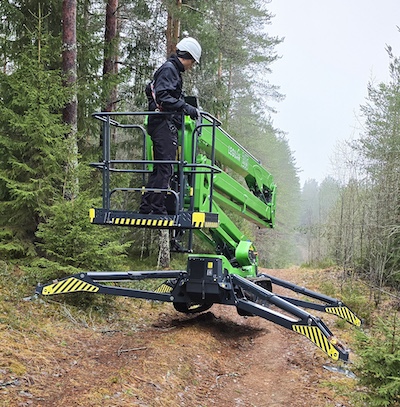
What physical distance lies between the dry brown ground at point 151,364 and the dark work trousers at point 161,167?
196 cm

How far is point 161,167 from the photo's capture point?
6234mm

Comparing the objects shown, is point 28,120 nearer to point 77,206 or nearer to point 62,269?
point 77,206

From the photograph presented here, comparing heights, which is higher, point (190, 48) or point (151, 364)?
point (190, 48)

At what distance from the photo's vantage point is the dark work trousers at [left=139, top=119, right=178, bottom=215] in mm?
6246

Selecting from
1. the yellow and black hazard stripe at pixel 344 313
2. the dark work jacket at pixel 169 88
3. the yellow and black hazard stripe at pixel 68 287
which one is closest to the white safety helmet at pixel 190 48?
the dark work jacket at pixel 169 88

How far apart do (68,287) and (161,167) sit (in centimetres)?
259

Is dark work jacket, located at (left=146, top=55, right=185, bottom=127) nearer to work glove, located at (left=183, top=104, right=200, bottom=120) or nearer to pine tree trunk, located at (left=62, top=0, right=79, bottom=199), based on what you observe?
work glove, located at (left=183, top=104, right=200, bottom=120)

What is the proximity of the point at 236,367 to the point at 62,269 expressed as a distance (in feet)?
11.0

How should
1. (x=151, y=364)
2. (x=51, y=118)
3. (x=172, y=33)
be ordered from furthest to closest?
(x=172, y=33), (x=51, y=118), (x=151, y=364)

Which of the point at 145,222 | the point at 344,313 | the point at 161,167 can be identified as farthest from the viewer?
the point at 344,313

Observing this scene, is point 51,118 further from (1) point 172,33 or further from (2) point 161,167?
(1) point 172,33

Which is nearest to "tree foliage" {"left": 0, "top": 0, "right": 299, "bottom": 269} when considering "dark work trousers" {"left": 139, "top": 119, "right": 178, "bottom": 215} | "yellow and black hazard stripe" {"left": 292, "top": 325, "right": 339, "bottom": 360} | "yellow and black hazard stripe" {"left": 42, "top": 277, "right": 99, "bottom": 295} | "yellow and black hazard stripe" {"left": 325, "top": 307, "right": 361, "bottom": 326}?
"yellow and black hazard stripe" {"left": 42, "top": 277, "right": 99, "bottom": 295}

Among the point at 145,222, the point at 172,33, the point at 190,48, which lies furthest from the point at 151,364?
the point at 172,33

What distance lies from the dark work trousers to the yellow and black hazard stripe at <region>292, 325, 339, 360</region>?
2.48m
